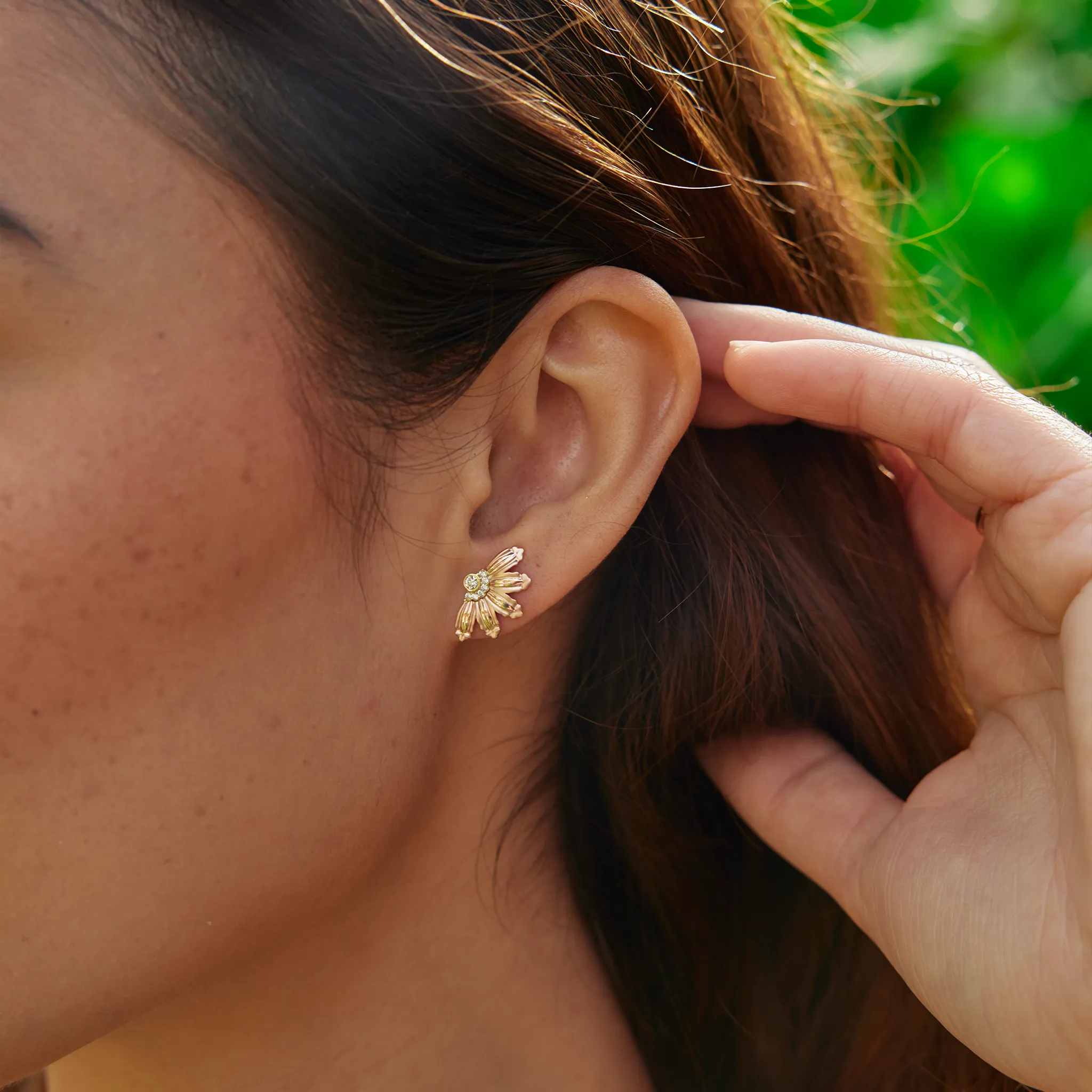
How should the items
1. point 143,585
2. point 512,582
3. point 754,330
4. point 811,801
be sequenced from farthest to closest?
point 811,801 → point 754,330 → point 512,582 → point 143,585

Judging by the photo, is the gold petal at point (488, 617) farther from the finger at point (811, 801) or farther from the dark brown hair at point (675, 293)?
the finger at point (811, 801)

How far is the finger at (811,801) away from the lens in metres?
1.42

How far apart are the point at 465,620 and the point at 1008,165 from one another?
6.80 ft

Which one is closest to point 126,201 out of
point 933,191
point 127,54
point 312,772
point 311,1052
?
point 127,54

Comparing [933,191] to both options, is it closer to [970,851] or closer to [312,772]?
[970,851]

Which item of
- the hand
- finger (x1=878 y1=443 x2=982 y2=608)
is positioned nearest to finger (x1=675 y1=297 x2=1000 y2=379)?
the hand

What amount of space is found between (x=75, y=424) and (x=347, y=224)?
1.12 feet

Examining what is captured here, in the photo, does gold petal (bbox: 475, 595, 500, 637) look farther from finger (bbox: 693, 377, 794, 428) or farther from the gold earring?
finger (bbox: 693, 377, 794, 428)

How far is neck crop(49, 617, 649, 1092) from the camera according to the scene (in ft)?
4.62

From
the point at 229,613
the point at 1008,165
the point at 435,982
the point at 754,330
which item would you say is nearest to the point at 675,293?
the point at 754,330

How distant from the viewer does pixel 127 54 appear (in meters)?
1.07

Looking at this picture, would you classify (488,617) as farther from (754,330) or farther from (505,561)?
(754,330)

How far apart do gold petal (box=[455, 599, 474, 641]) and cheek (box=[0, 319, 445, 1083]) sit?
11 centimetres

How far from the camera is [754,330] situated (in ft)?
4.54
